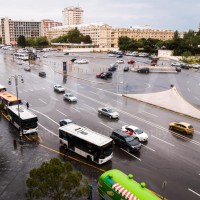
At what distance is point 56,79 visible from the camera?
7244cm

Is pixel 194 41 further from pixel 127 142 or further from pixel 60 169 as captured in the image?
pixel 60 169

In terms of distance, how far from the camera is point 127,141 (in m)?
30.2

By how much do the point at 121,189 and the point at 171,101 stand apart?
34722 mm

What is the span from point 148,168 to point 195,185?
4.89 meters

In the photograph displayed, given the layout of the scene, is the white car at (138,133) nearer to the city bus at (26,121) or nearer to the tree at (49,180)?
the city bus at (26,121)

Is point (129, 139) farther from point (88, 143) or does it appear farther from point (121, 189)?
point (121, 189)

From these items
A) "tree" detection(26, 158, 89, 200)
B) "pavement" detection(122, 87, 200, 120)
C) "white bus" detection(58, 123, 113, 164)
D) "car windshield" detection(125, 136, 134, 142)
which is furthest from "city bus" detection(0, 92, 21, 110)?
"tree" detection(26, 158, 89, 200)

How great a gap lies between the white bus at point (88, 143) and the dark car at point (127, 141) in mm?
3204

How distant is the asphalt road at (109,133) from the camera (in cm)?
2473

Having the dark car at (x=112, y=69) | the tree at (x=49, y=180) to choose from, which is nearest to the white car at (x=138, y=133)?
the tree at (x=49, y=180)

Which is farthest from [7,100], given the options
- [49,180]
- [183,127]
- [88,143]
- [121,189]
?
[121,189]

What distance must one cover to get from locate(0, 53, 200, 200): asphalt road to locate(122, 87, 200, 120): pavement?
6.00ft

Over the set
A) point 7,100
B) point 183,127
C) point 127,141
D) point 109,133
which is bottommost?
point 109,133

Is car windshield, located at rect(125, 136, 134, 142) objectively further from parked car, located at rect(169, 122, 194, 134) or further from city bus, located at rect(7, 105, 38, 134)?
city bus, located at rect(7, 105, 38, 134)
